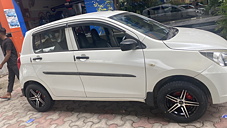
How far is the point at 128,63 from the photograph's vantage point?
2.70m

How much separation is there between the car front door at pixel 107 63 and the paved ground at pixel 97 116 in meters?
0.45

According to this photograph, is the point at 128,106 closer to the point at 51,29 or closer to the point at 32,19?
the point at 51,29

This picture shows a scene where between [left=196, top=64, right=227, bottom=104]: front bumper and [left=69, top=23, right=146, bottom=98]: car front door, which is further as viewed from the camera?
[left=69, top=23, right=146, bottom=98]: car front door

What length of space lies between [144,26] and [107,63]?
0.88 meters

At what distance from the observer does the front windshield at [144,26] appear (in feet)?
9.25

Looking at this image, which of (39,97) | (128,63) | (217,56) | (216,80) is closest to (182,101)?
(216,80)

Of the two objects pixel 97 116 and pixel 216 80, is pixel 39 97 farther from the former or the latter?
pixel 216 80

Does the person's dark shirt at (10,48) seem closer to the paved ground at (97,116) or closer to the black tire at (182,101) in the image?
the paved ground at (97,116)

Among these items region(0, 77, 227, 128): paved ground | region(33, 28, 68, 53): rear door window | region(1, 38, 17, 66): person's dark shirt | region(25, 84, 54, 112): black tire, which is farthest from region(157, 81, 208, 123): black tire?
region(1, 38, 17, 66): person's dark shirt

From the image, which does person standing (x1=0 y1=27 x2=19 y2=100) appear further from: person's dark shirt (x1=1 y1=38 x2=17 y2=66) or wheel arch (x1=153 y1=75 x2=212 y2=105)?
wheel arch (x1=153 y1=75 x2=212 y2=105)

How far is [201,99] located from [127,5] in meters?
5.39

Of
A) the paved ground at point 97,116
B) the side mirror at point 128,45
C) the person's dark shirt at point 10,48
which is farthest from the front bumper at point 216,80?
the person's dark shirt at point 10,48

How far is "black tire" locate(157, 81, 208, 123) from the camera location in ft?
8.20

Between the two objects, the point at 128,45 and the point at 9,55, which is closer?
the point at 128,45
